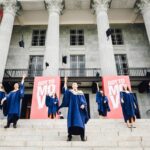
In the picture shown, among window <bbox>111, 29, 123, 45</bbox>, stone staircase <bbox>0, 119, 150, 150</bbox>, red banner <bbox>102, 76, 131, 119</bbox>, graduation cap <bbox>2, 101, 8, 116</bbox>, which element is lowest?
stone staircase <bbox>0, 119, 150, 150</bbox>

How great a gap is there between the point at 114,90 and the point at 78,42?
8.67 metres

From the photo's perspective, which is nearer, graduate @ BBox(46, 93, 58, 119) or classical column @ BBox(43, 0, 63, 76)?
graduate @ BBox(46, 93, 58, 119)

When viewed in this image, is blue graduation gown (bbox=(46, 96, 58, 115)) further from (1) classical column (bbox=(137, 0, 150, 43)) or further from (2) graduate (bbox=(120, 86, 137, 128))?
(1) classical column (bbox=(137, 0, 150, 43))

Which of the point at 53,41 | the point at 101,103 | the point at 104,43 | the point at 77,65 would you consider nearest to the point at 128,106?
the point at 101,103

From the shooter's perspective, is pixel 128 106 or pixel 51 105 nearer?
pixel 128 106

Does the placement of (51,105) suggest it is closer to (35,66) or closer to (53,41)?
(53,41)

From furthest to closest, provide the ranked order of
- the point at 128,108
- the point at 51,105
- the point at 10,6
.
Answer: the point at 10,6
the point at 51,105
the point at 128,108

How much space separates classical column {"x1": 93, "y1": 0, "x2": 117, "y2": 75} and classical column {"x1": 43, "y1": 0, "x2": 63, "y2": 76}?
9.74 ft

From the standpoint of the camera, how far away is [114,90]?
12672 millimetres

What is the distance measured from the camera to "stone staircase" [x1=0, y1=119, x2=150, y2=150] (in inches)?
191

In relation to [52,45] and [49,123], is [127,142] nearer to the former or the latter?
[49,123]

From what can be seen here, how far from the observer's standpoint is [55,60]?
14.9m

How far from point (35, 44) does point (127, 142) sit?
16558 millimetres

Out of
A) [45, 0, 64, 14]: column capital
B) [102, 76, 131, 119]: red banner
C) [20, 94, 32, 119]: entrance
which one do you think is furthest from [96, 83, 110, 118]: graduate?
[45, 0, 64, 14]: column capital
